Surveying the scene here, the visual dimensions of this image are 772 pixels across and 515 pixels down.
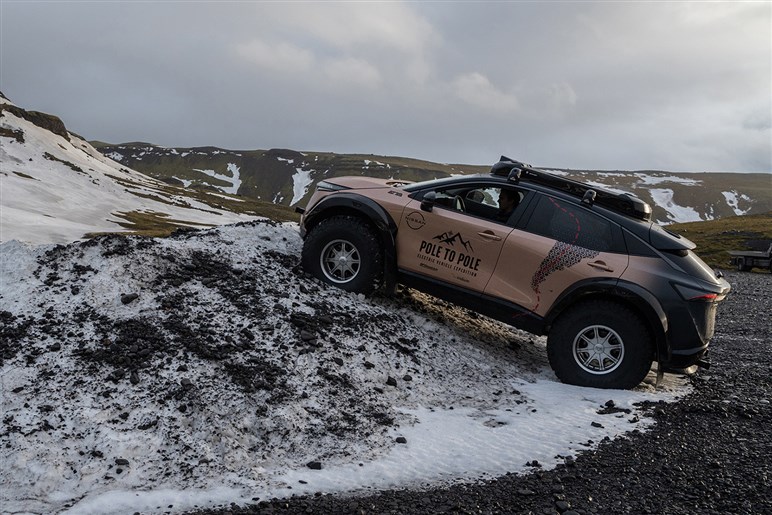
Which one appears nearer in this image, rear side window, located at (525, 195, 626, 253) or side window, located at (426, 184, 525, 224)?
rear side window, located at (525, 195, 626, 253)

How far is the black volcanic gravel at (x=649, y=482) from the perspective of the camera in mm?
4277

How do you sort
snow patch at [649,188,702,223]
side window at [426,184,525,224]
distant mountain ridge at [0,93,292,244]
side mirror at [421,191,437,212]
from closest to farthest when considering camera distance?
side window at [426,184,525,224] → side mirror at [421,191,437,212] → distant mountain ridge at [0,93,292,244] → snow patch at [649,188,702,223]

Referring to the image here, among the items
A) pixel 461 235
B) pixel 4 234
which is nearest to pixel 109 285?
pixel 461 235

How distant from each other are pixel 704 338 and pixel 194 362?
5945mm

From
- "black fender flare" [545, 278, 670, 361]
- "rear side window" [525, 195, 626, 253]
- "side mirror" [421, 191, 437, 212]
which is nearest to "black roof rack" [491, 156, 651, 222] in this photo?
"rear side window" [525, 195, 626, 253]

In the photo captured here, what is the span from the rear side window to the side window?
364 millimetres

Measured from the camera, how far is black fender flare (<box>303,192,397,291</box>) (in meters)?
7.82

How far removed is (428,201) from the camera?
776 centimetres

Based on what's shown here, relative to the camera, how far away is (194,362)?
5930 mm

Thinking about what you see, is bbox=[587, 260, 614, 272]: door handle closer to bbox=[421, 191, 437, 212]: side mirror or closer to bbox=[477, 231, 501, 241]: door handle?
bbox=[477, 231, 501, 241]: door handle

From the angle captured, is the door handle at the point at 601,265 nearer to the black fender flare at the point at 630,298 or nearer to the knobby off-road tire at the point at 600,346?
the black fender flare at the point at 630,298

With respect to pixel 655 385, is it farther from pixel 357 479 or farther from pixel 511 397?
pixel 357 479

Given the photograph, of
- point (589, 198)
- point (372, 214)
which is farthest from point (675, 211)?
point (372, 214)

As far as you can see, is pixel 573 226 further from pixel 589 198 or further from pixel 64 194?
pixel 64 194
